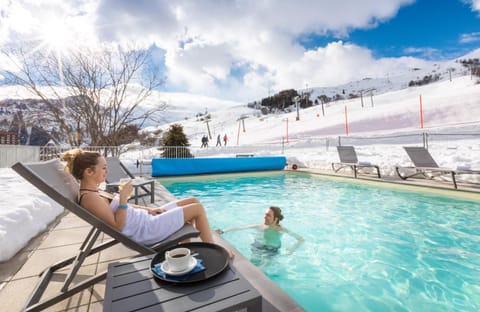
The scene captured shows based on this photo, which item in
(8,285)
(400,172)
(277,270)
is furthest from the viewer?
(400,172)

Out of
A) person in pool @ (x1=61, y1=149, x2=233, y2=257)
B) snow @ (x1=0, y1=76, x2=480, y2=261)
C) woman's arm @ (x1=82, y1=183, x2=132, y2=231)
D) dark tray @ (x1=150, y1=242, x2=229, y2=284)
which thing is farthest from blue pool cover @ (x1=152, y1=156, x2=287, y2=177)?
dark tray @ (x1=150, y1=242, x2=229, y2=284)

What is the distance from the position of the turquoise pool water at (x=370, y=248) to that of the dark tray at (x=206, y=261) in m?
1.51

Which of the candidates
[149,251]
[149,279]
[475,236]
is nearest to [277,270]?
[149,251]

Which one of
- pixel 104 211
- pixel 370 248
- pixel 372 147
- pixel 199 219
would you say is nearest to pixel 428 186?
pixel 370 248

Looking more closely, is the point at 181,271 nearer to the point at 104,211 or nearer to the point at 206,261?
the point at 206,261

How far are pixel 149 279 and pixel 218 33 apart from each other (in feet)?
40.2

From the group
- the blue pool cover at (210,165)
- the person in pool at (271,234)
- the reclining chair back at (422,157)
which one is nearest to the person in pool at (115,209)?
the person in pool at (271,234)

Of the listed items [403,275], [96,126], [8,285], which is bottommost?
[403,275]

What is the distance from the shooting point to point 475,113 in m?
25.7

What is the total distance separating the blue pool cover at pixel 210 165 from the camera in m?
9.14

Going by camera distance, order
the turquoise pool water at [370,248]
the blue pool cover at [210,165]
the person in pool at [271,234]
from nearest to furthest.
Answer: the turquoise pool water at [370,248]
the person in pool at [271,234]
the blue pool cover at [210,165]

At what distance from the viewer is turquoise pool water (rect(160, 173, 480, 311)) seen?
230 centimetres

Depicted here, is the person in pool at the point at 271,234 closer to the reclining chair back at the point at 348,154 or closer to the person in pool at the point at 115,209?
the person in pool at the point at 115,209

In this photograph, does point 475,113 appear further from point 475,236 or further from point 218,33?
point 475,236
